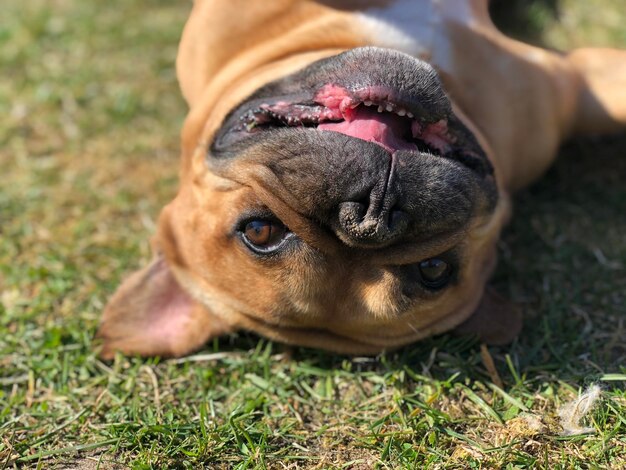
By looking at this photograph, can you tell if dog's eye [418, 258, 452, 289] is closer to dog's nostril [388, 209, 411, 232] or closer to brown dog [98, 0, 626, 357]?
brown dog [98, 0, 626, 357]

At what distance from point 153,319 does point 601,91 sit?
2.45 metres

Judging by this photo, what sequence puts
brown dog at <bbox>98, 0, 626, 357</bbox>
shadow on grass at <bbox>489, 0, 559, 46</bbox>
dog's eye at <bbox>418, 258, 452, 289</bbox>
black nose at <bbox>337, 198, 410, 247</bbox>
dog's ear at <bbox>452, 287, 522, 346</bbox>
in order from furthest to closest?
shadow on grass at <bbox>489, 0, 559, 46</bbox>, dog's ear at <bbox>452, 287, 522, 346</bbox>, dog's eye at <bbox>418, 258, 452, 289</bbox>, brown dog at <bbox>98, 0, 626, 357</bbox>, black nose at <bbox>337, 198, 410, 247</bbox>

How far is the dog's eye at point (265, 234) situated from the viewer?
2.58 metres

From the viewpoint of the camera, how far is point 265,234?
8.49 feet

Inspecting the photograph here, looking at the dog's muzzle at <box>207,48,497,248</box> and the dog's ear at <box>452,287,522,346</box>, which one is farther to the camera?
the dog's ear at <box>452,287,522,346</box>

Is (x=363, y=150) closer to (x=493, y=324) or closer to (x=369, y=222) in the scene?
(x=369, y=222)

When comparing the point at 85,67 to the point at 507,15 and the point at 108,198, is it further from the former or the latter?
the point at 507,15

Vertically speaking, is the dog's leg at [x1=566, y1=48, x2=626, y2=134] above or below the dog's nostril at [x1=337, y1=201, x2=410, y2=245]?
below

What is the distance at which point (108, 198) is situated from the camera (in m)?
4.04

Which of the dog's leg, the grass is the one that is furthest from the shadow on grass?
the dog's leg

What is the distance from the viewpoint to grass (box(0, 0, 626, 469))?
2.69 metres

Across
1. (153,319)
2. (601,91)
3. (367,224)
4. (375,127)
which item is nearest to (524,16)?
(601,91)

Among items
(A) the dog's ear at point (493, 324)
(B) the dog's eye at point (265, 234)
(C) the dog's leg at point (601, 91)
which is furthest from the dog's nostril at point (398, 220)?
(C) the dog's leg at point (601, 91)

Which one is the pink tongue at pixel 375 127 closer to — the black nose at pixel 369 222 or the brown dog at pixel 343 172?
the brown dog at pixel 343 172
